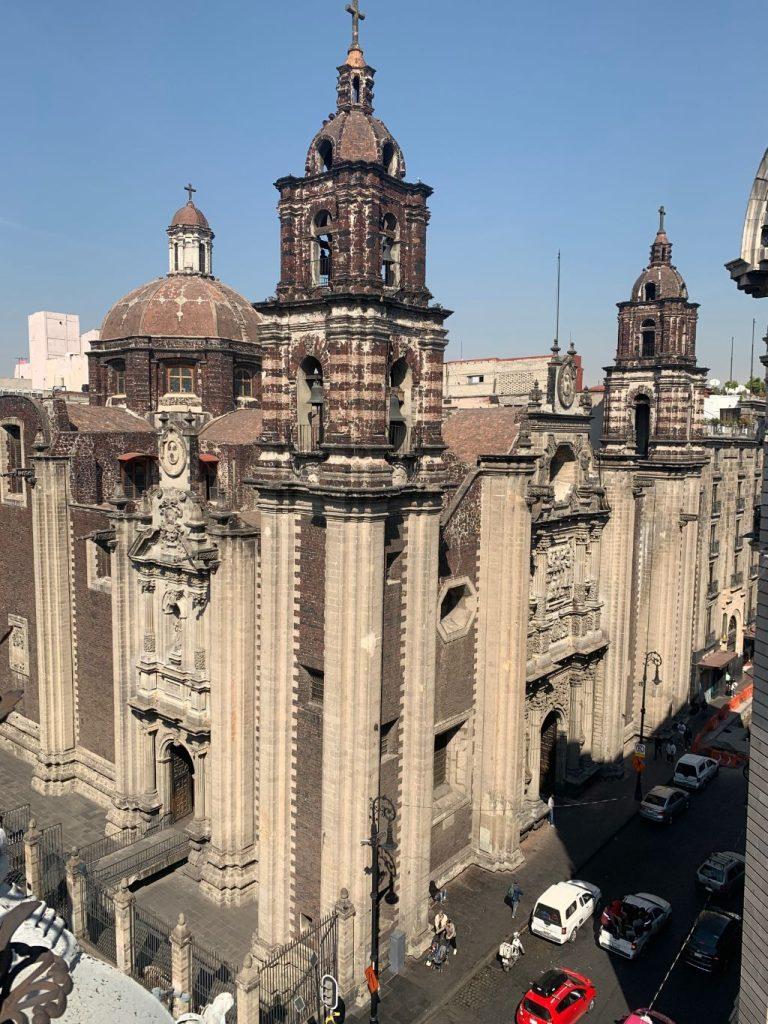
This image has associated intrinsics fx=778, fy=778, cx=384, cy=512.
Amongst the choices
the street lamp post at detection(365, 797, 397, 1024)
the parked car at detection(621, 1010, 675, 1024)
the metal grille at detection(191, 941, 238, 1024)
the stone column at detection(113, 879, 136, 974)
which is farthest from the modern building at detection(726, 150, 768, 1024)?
the stone column at detection(113, 879, 136, 974)

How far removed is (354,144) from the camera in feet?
71.9

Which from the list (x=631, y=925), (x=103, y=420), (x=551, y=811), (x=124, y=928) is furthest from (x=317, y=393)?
(x=551, y=811)

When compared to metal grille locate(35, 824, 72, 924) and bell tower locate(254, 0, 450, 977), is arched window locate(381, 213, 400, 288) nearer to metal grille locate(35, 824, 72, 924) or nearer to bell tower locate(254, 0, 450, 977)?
bell tower locate(254, 0, 450, 977)

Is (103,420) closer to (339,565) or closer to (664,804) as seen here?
(339,565)

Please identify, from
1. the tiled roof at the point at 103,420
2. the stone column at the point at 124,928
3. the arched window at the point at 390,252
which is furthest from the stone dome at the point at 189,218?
the stone column at the point at 124,928

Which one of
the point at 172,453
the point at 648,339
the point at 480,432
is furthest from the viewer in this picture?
the point at 648,339

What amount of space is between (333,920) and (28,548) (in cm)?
2094

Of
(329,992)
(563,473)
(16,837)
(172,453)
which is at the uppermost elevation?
(172,453)

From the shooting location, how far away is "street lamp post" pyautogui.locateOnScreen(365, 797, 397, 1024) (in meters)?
20.2

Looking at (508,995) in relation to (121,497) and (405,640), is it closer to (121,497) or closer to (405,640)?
(405,640)

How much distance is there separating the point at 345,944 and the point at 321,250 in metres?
19.6

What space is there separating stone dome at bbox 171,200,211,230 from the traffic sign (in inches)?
1415

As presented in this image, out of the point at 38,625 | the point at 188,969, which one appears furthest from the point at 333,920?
the point at 38,625

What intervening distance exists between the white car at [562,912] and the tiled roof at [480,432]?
46.9 ft
